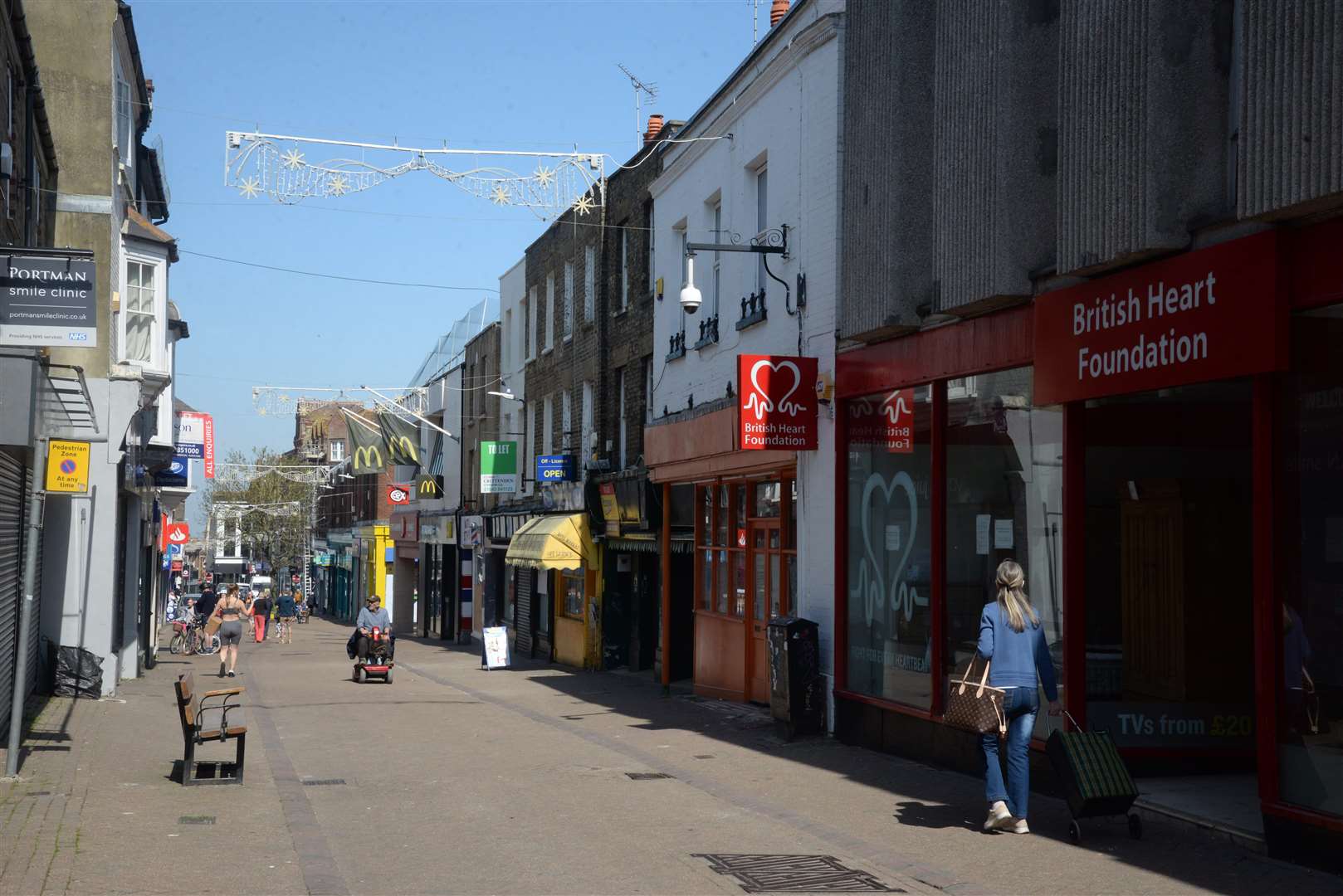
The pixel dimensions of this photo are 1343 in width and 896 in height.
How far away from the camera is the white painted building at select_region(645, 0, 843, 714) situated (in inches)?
614

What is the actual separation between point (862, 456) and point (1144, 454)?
381 cm

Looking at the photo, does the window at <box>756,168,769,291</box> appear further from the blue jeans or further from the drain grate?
the drain grate

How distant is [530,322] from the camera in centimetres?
3403

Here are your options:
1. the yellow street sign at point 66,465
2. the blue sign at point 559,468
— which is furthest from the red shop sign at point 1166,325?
the blue sign at point 559,468

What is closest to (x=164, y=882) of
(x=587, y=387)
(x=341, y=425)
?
(x=587, y=387)

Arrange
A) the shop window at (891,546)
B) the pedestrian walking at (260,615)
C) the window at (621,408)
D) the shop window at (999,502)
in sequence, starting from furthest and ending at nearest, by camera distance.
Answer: the pedestrian walking at (260,615)
the window at (621,408)
the shop window at (891,546)
the shop window at (999,502)

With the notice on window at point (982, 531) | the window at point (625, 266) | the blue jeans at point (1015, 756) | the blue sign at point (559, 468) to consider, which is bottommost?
the blue jeans at point (1015, 756)

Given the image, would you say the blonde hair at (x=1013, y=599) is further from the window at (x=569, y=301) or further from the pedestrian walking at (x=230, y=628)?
the window at (x=569, y=301)

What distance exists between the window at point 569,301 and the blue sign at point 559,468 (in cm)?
270

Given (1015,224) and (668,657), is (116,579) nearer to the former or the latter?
(668,657)

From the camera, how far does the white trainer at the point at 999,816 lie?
30.3ft

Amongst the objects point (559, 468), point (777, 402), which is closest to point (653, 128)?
point (559, 468)

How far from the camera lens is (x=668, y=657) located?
71.7 feet

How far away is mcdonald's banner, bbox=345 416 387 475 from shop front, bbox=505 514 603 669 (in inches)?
607
